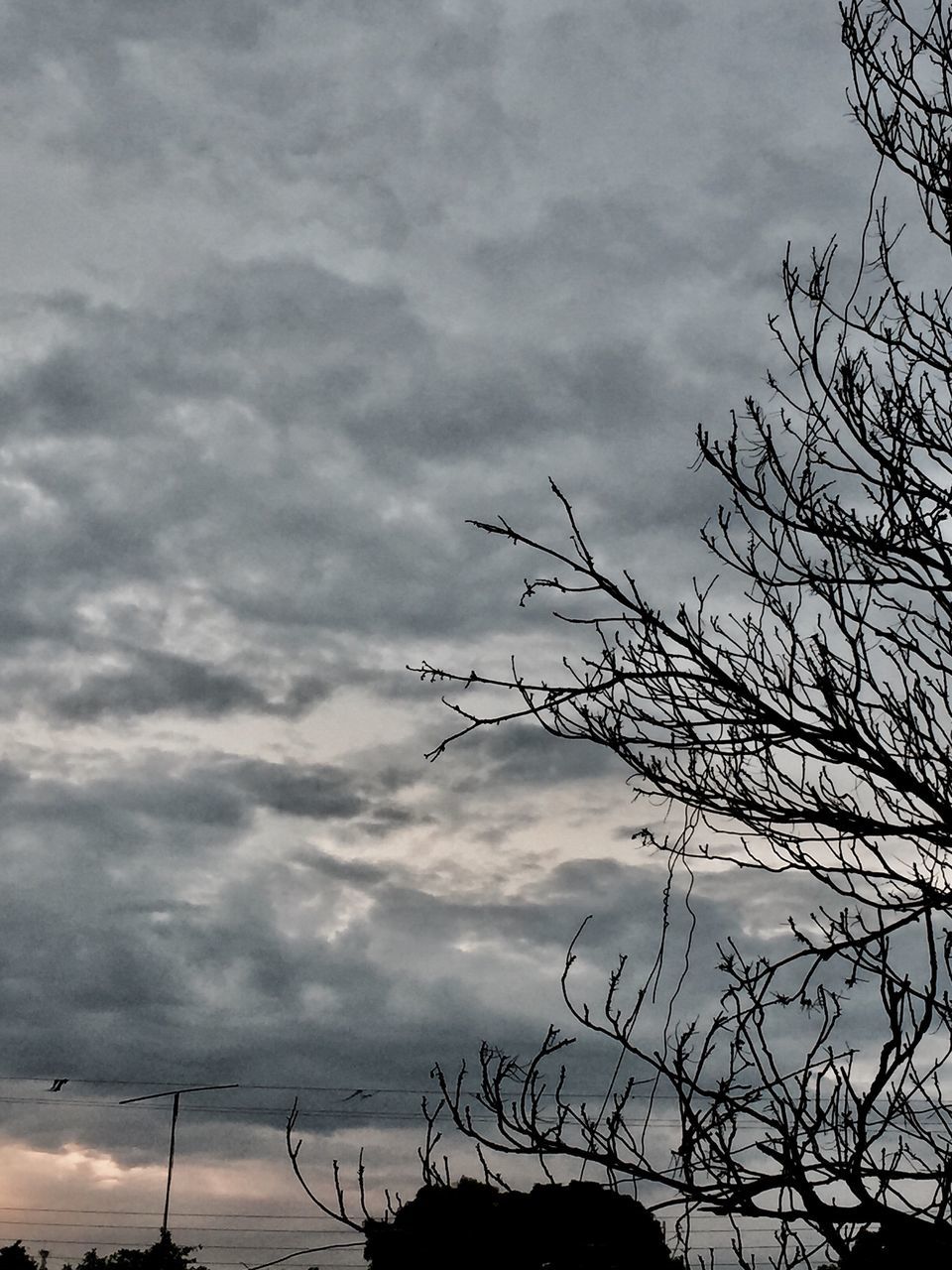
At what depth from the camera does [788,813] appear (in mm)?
6176

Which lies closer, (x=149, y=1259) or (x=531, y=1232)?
(x=531, y=1232)

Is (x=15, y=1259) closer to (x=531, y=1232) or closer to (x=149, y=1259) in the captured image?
(x=149, y=1259)

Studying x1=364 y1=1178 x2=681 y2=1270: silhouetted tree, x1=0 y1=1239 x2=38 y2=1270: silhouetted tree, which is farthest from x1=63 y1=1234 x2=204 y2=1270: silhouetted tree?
x1=364 y1=1178 x2=681 y2=1270: silhouetted tree

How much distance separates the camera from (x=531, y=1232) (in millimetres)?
7301

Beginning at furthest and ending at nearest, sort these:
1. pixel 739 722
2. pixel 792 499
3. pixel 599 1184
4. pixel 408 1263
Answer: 1. pixel 408 1263
2. pixel 792 499
3. pixel 739 722
4. pixel 599 1184

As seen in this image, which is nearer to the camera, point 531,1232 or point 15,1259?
point 531,1232

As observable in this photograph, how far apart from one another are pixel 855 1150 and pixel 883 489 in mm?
3024

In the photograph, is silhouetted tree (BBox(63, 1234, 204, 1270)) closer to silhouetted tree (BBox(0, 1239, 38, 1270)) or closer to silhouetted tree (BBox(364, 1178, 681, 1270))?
silhouetted tree (BBox(0, 1239, 38, 1270))

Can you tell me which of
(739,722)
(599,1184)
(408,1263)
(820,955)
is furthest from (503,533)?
(408,1263)

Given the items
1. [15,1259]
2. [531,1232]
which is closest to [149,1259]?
[15,1259]

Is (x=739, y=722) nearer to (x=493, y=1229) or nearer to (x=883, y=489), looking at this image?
(x=883, y=489)

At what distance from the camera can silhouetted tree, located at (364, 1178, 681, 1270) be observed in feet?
17.9

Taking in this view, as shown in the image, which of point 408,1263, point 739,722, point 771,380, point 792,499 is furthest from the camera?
point 408,1263

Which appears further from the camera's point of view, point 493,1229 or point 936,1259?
point 493,1229
